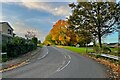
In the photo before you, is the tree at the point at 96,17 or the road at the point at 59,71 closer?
the road at the point at 59,71

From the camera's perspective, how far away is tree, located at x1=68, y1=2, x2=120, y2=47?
1491 inches

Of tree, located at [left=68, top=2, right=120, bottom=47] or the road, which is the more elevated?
tree, located at [left=68, top=2, right=120, bottom=47]

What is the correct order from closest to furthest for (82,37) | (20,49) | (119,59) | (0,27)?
(119,59) → (20,49) → (82,37) → (0,27)

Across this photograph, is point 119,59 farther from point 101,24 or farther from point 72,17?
point 72,17

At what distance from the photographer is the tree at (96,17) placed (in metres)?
37.9

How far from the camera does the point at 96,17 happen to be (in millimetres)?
38062

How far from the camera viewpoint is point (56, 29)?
255 feet

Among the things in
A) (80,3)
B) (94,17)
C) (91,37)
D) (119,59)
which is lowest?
(119,59)

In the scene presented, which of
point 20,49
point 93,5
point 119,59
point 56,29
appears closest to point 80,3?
point 93,5

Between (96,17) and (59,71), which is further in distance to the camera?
(96,17)

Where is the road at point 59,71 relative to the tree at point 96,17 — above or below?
below

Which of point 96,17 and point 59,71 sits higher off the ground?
point 96,17

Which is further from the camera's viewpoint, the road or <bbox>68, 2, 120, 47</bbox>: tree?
<bbox>68, 2, 120, 47</bbox>: tree

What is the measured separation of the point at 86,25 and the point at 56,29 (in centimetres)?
3935
